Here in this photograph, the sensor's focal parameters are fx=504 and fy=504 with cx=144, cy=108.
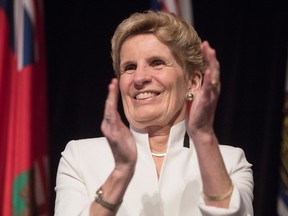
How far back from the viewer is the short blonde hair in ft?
4.38

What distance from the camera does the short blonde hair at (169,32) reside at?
4.38ft

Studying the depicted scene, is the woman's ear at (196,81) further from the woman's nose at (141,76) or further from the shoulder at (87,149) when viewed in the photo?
the shoulder at (87,149)

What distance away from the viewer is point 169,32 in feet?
4.37

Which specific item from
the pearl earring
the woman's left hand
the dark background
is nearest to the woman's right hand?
the woman's left hand

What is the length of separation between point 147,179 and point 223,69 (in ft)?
3.81

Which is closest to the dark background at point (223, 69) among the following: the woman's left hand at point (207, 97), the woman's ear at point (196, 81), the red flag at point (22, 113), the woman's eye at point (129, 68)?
the red flag at point (22, 113)

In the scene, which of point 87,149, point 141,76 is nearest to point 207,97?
point 141,76

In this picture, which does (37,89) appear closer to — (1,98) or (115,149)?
(1,98)

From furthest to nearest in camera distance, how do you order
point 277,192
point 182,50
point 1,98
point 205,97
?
point 277,192
point 1,98
point 182,50
point 205,97

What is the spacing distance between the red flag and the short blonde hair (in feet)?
2.56

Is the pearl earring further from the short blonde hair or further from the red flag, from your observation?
the red flag

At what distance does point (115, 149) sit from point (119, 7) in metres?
1.45

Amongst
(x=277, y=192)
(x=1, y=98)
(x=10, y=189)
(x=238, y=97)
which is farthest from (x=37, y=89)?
(x=277, y=192)

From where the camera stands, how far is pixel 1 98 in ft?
6.66
